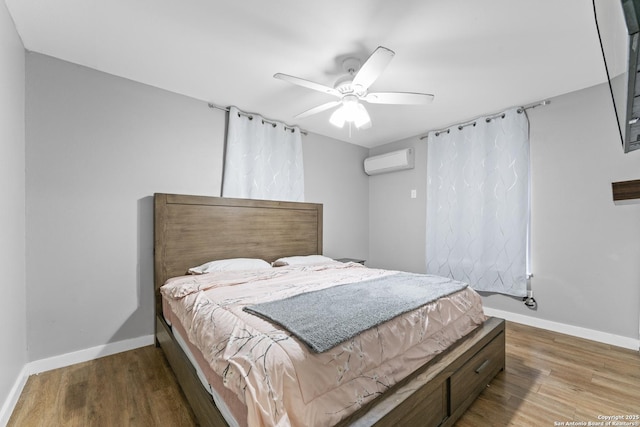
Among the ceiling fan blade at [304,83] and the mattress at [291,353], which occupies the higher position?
the ceiling fan blade at [304,83]

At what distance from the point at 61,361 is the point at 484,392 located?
10.2 ft

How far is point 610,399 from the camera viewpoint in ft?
5.69

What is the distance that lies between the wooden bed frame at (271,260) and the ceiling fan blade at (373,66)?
1745mm

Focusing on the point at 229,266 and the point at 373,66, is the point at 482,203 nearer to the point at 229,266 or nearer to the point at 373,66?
the point at 373,66

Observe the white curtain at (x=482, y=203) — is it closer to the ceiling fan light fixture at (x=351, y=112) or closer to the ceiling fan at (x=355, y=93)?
the ceiling fan at (x=355, y=93)

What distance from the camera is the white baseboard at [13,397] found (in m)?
1.53

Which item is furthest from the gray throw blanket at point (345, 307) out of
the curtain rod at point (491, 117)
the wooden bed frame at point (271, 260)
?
the curtain rod at point (491, 117)

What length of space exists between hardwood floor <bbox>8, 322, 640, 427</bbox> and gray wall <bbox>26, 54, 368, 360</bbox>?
0.38 meters

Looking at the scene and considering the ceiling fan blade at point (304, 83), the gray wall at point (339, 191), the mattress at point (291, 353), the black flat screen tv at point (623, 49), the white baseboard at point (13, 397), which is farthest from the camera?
the gray wall at point (339, 191)

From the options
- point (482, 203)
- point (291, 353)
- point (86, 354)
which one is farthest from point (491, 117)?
point (86, 354)

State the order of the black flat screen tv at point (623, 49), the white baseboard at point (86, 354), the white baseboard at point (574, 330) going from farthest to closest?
the white baseboard at point (574, 330)
the white baseboard at point (86, 354)
the black flat screen tv at point (623, 49)

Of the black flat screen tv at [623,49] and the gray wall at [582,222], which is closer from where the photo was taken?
the black flat screen tv at [623,49]

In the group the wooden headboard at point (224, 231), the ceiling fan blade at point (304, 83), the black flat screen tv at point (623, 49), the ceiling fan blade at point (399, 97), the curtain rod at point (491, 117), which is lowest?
the wooden headboard at point (224, 231)

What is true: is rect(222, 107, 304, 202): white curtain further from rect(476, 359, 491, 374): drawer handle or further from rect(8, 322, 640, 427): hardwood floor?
rect(476, 359, 491, 374): drawer handle
